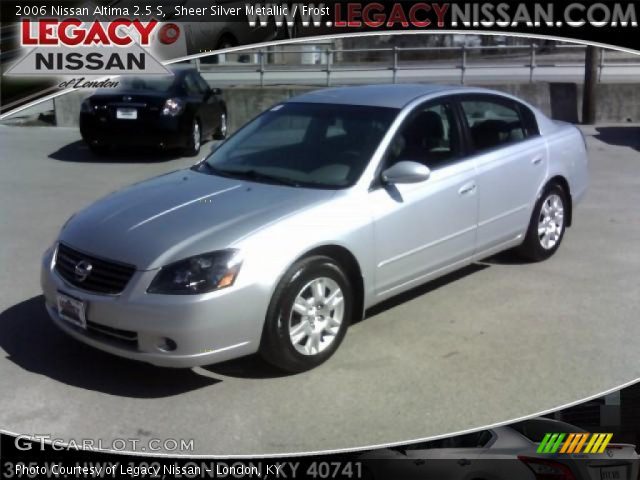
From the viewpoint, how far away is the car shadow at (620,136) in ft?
43.9

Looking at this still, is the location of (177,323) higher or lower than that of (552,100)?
lower

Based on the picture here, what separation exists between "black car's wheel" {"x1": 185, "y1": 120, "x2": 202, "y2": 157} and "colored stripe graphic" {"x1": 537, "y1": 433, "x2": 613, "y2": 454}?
9432 mm

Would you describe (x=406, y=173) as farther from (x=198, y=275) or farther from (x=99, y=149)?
(x=99, y=149)

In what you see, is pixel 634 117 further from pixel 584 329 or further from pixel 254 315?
pixel 254 315

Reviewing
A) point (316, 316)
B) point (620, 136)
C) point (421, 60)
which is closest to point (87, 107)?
point (316, 316)

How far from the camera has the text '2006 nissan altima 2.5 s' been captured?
13.8 ft

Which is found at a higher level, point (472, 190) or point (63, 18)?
point (63, 18)

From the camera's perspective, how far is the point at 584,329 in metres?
5.30

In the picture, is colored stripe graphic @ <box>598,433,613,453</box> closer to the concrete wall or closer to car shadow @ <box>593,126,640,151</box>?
car shadow @ <box>593,126,640,151</box>

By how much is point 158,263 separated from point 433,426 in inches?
65.7

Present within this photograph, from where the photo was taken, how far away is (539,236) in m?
6.54

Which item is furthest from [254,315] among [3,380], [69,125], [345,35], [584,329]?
[69,125]

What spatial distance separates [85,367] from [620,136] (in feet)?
39.0

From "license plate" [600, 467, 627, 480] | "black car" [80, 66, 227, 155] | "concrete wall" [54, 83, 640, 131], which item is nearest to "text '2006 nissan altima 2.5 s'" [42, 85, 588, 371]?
"license plate" [600, 467, 627, 480]
